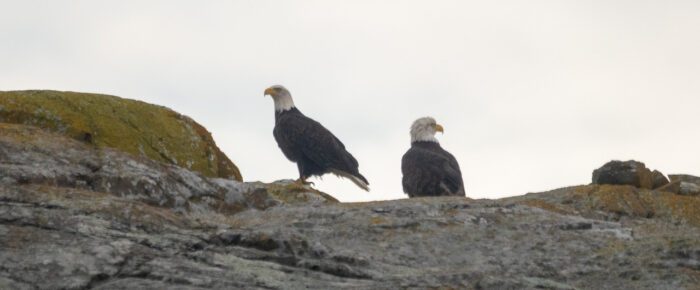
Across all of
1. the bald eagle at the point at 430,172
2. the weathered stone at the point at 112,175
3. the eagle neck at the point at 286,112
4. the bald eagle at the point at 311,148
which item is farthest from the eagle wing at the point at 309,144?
the weathered stone at the point at 112,175

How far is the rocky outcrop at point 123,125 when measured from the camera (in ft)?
30.1

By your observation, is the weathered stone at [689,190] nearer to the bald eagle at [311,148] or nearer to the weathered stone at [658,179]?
the weathered stone at [658,179]

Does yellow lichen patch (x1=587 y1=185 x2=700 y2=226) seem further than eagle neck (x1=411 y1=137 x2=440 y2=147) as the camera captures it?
No

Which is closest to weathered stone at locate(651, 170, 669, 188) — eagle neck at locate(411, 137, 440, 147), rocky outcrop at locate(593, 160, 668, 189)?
rocky outcrop at locate(593, 160, 668, 189)

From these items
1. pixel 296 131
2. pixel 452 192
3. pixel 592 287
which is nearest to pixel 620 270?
pixel 592 287

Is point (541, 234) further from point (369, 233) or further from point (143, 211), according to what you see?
point (143, 211)

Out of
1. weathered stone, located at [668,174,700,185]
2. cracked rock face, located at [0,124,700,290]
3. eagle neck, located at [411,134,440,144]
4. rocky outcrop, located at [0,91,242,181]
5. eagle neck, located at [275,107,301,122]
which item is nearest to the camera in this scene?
cracked rock face, located at [0,124,700,290]

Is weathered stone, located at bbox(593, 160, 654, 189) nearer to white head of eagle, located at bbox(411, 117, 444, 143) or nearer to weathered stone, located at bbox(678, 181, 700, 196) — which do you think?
weathered stone, located at bbox(678, 181, 700, 196)

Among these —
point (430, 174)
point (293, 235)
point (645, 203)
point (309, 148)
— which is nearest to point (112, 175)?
point (293, 235)

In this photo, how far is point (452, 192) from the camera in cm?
1351

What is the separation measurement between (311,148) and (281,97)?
4.56 ft

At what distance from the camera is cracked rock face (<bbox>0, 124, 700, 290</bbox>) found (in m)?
5.41

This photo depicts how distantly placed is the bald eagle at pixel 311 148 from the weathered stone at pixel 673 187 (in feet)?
26.2

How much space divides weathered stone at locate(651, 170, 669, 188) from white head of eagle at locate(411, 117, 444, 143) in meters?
6.61
